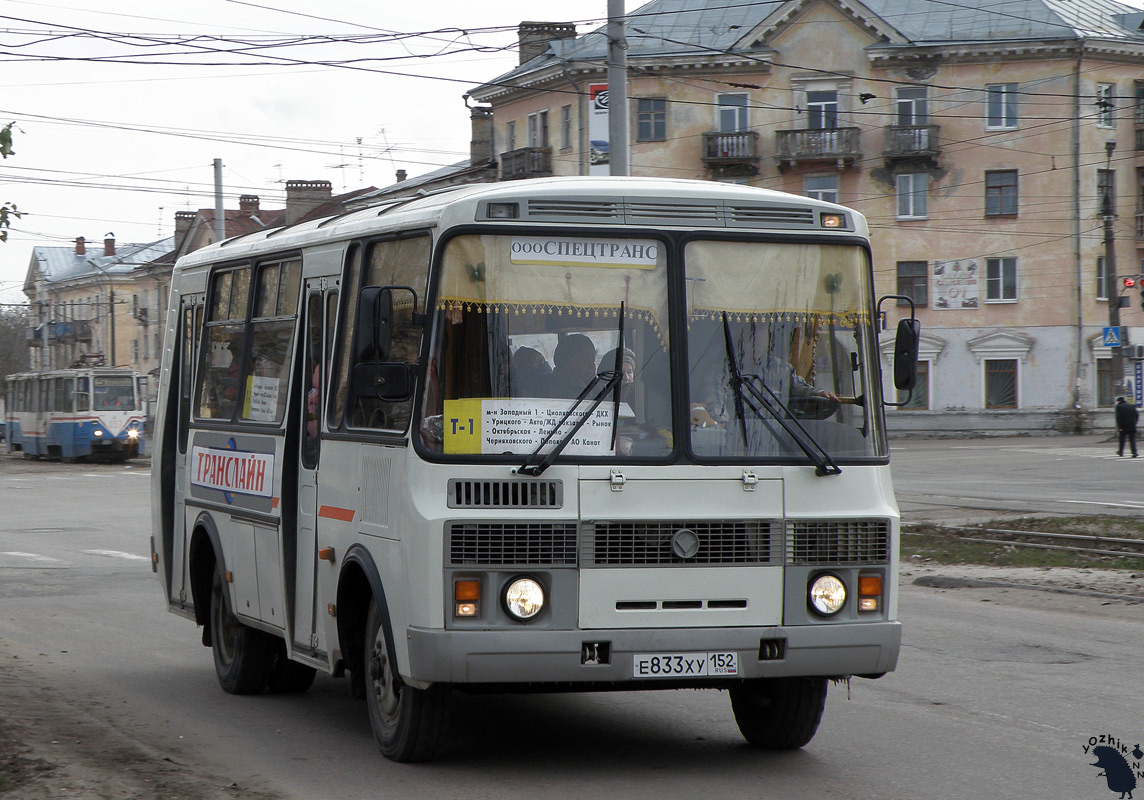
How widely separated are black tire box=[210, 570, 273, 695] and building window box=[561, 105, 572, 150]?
48.3m

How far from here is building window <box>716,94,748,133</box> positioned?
55.1 metres

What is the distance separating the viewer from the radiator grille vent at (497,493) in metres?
6.42

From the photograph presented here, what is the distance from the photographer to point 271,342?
339 inches

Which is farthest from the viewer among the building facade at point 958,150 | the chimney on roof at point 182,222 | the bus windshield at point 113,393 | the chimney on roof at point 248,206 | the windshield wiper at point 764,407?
the chimney on roof at point 182,222

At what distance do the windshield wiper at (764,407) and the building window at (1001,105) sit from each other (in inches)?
1931

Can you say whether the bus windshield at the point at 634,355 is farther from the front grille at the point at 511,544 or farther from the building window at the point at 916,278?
the building window at the point at 916,278

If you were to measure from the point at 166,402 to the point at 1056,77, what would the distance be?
4767 centimetres

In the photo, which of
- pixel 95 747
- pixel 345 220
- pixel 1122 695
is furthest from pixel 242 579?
pixel 1122 695

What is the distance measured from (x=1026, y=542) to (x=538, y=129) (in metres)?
42.6

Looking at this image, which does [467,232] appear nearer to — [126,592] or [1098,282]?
[126,592]

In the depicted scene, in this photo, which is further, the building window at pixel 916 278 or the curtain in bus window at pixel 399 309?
the building window at pixel 916 278

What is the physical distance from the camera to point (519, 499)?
6434 mm

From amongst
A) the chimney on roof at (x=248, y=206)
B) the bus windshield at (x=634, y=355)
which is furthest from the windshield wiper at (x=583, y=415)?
the chimney on roof at (x=248, y=206)

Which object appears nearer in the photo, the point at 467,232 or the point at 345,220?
the point at 467,232
